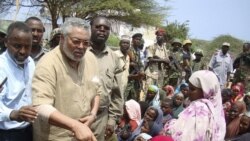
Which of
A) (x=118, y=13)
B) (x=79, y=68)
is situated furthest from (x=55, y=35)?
(x=118, y=13)

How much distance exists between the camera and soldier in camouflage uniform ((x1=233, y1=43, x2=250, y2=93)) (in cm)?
942

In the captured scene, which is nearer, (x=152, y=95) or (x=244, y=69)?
(x=152, y=95)

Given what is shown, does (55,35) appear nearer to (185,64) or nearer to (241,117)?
(241,117)

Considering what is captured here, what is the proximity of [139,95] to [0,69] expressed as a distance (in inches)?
208

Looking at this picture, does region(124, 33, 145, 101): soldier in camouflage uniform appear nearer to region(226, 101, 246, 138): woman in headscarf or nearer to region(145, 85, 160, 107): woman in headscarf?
region(145, 85, 160, 107): woman in headscarf

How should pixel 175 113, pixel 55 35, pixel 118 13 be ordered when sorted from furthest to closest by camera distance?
pixel 118 13 < pixel 175 113 < pixel 55 35

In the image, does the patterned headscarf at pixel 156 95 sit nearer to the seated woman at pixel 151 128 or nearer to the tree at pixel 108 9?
the seated woman at pixel 151 128

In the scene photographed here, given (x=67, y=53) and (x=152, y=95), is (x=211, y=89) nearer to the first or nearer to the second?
(x=67, y=53)

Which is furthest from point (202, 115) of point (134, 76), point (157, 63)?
point (157, 63)

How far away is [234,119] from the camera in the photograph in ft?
17.5

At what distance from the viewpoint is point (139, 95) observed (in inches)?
299

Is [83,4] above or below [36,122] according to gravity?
above

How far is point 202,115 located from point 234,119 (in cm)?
226

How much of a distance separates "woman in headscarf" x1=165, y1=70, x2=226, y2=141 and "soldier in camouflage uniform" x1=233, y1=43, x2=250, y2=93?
20.5 ft
